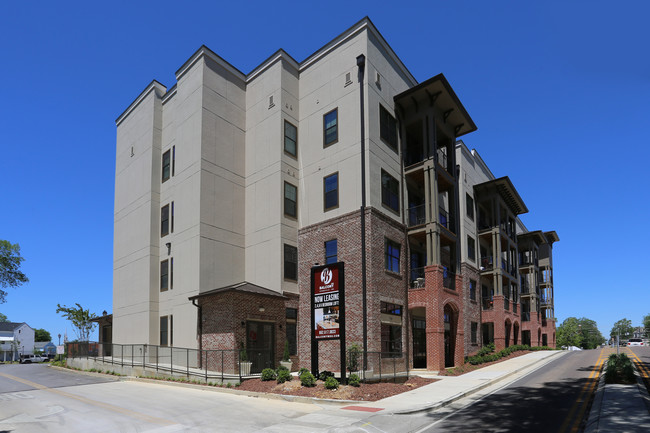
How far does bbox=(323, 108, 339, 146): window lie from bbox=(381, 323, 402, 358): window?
10496mm

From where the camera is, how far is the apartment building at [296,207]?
25297mm

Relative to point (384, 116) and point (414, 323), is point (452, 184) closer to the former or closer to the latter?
point (384, 116)

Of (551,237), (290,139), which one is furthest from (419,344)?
(551,237)

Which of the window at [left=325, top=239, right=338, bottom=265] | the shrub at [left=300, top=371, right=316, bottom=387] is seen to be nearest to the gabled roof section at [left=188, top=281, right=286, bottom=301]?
the window at [left=325, top=239, right=338, bottom=265]

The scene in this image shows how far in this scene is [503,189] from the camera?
43.5 metres

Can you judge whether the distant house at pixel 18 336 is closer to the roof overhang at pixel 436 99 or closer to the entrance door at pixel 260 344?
the entrance door at pixel 260 344

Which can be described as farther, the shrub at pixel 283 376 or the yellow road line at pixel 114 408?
the shrub at pixel 283 376

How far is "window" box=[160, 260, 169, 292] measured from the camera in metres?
30.6

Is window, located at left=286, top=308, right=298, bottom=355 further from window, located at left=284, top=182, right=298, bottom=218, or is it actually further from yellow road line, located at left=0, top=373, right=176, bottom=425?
yellow road line, located at left=0, top=373, right=176, bottom=425

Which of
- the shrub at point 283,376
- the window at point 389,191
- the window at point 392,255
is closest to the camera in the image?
the shrub at point 283,376

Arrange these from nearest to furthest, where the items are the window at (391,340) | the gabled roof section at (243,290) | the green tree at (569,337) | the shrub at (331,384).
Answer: the shrub at (331,384) → the gabled roof section at (243,290) → the window at (391,340) → the green tree at (569,337)

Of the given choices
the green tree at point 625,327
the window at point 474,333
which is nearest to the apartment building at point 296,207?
the window at point 474,333

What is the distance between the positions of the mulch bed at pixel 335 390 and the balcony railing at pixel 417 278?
7239 mm

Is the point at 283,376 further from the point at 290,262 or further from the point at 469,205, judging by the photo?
the point at 469,205
